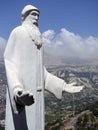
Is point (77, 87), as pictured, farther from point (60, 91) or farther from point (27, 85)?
point (27, 85)

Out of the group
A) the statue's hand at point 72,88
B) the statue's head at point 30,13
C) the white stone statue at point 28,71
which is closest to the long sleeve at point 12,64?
the white stone statue at point 28,71

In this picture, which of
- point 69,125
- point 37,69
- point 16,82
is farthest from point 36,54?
point 69,125

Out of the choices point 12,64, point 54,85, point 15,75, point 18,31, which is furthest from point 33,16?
point 54,85

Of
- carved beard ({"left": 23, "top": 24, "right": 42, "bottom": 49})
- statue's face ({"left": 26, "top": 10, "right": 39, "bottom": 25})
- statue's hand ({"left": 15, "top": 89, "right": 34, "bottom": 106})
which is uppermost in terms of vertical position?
statue's face ({"left": 26, "top": 10, "right": 39, "bottom": 25})

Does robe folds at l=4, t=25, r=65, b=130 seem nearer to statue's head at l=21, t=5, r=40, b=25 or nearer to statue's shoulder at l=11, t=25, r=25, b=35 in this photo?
statue's shoulder at l=11, t=25, r=25, b=35

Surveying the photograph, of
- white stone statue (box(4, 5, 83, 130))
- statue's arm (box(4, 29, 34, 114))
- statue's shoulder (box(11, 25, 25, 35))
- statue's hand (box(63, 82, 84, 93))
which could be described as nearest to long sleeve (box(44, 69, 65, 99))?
white stone statue (box(4, 5, 83, 130))

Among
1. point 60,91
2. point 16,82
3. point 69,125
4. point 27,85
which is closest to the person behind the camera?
point 16,82
